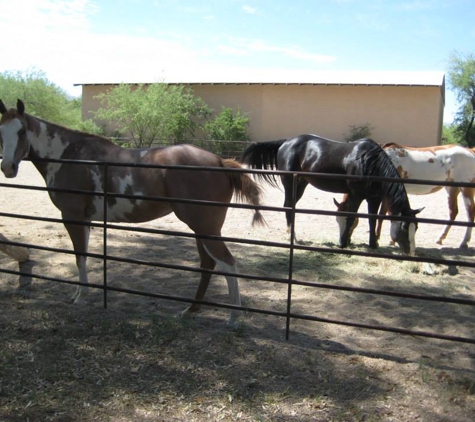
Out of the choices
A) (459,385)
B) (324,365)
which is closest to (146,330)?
(324,365)

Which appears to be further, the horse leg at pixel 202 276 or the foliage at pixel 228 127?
the foliage at pixel 228 127

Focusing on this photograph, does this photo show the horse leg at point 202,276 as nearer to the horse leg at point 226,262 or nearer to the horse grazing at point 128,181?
the horse grazing at point 128,181

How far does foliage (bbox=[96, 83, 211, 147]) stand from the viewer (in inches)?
1230

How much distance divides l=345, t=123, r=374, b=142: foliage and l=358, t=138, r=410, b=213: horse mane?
76.0 feet

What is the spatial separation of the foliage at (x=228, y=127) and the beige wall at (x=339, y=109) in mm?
1242

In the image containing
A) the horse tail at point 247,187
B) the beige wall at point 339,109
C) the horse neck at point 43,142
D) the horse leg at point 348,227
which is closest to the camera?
the horse tail at point 247,187

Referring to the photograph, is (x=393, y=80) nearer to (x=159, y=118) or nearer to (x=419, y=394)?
(x=159, y=118)

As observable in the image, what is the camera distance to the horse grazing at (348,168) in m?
6.20

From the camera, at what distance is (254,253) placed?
21.9ft

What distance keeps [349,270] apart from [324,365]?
2.82 m

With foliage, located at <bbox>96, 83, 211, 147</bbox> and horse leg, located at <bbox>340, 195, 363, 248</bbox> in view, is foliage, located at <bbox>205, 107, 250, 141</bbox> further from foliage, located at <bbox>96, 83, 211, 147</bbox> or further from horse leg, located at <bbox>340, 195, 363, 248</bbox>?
horse leg, located at <bbox>340, 195, 363, 248</bbox>

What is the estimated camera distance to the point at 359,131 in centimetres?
2962

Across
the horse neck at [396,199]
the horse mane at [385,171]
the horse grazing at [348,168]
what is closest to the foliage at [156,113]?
the horse grazing at [348,168]

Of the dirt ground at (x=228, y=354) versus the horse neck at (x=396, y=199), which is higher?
the horse neck at (x=396, y=199)
